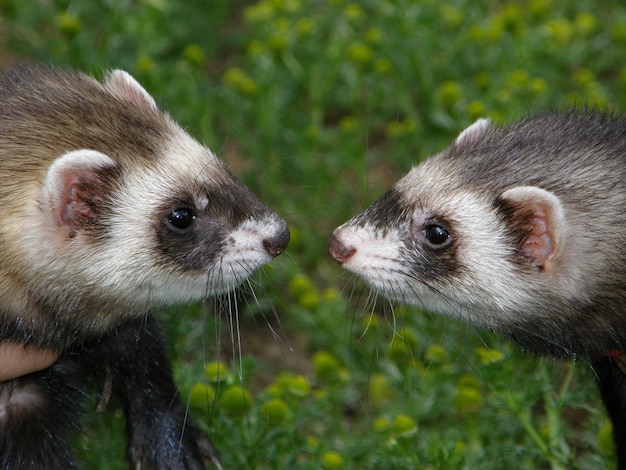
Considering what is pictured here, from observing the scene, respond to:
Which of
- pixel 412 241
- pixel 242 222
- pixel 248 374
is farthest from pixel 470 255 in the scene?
pixel 248 374

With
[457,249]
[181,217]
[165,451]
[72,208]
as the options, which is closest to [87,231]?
[72,208]

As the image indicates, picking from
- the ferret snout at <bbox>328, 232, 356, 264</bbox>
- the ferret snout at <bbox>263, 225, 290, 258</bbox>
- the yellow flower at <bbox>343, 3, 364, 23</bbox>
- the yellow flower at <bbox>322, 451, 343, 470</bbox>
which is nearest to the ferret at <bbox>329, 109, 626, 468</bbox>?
the ferret snout at <bbox>328, 232, 356, 264</bbox>

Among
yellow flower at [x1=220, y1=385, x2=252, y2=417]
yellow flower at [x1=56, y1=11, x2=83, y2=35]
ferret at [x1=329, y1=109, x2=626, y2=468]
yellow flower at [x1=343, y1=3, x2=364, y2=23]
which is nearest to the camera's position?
ferret at [x1=329, y1=109, x2=626, y2=468]

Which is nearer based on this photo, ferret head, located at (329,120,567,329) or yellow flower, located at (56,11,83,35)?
ferret head, located at (329,120,567,329)

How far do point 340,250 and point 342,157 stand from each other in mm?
1745

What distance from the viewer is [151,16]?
4.97 meters

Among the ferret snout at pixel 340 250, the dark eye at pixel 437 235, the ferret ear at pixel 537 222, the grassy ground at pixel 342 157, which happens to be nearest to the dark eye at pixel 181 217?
the ferret snout at pixel 340 250

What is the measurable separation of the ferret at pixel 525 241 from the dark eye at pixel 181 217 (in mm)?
384

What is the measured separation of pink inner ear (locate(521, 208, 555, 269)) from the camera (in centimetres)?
263

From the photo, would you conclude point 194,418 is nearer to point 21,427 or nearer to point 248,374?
point 248,374

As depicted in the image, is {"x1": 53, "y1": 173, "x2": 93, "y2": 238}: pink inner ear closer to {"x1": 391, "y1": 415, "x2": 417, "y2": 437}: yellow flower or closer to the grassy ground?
the grassy ground

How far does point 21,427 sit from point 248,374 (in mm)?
674

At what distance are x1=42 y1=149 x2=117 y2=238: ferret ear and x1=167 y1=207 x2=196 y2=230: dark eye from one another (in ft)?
0.60

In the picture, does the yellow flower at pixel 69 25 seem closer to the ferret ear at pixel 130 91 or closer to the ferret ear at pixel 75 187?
the ferret ear at pixel 130 91
